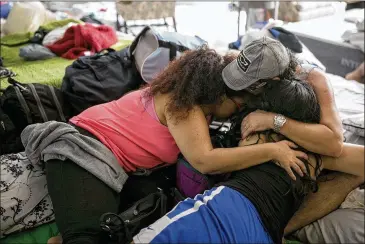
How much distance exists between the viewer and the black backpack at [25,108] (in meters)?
1.52

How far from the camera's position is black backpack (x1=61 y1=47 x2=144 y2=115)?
173 cm

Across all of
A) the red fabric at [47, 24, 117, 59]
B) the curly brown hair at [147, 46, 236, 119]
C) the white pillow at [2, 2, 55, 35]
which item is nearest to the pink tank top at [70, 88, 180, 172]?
the curly brown hair at [147, 46, 236, 119]

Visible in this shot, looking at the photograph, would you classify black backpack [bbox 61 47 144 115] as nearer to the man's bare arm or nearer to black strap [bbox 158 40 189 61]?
black strap [bbox 158 40 189 61]

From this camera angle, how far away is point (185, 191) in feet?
3.97

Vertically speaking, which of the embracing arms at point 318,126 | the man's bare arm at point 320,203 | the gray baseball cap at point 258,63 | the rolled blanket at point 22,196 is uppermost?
the gray baseball cap at point 258,63

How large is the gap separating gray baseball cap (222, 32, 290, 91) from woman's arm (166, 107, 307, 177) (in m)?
0.16

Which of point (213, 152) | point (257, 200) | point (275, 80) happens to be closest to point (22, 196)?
point (213, 152)

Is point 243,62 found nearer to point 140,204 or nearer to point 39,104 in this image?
point 140,204

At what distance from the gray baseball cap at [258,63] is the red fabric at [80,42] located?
1.56m

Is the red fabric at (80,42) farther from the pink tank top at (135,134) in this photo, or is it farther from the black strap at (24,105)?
the pink tank top at (135,134)

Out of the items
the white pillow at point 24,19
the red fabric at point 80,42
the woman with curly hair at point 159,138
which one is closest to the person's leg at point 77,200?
the woman with curly hair at point 159,138

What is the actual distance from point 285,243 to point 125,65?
3.93 ft

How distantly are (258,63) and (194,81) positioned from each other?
21 cm

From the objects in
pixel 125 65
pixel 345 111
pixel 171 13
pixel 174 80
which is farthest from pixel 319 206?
pixel 171 13
